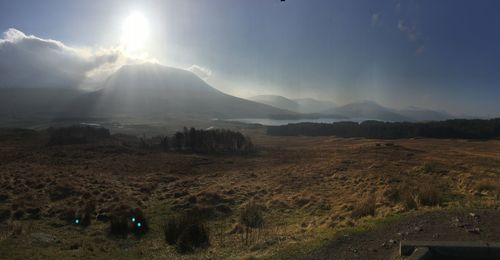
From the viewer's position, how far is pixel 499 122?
123000 mm

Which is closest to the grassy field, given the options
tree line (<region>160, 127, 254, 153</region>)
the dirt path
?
the dirt path

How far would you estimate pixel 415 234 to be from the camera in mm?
11602

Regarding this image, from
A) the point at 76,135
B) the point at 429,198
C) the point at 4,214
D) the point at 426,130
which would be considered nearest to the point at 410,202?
the point at 429,198

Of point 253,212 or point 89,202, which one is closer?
point 253,212

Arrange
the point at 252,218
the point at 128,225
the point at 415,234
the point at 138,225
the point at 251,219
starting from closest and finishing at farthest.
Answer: the point at 415,234 < the point at 128,225 < the point at 138,225 < the point at 251,219 < the point at 252,218

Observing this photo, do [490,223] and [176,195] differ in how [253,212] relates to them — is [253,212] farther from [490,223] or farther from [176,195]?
[490,223]

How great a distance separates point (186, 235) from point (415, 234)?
30.7 feet

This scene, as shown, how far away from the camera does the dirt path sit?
1076 cm

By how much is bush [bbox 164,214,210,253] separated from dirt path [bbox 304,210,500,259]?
6.03 metres

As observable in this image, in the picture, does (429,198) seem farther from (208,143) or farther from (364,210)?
(208,143)

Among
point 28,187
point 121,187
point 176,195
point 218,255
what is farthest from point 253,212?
point 28,187

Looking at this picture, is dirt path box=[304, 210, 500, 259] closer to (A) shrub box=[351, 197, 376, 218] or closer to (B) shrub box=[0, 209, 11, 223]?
(A) shrub box=[351, 197, 376, 218]

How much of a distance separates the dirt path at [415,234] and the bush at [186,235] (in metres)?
6.03

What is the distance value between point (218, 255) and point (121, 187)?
2218 centimetres
